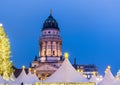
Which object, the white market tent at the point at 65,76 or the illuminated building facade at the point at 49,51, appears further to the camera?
the illuminated building facade at the point at 49,51

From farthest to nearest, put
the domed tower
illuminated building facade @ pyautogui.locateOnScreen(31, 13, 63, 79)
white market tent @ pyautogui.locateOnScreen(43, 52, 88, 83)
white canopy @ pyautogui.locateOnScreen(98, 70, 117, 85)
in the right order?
the domed tower → illuminated building facade @ pyautogui.locateOnScreen(31, 13, 63, 79) → white canopy @ pyautogui.locateOnScreen(98, 70, 117, 85) → white market tent @ pyautogui.locateOnScreen(43, 52, 88, 83)

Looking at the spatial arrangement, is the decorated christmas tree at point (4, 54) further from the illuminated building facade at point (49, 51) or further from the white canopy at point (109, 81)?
the illuminated building facade at point (49, 51)

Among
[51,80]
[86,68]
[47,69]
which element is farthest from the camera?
[86,68]

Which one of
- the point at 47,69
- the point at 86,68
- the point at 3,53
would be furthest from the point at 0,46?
the point at 86,68

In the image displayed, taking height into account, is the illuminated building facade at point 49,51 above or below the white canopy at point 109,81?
above

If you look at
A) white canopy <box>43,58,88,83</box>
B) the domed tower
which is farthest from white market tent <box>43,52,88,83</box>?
the domed tower

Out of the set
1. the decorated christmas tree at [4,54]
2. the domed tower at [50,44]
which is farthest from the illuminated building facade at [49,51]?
the decorated christmas tree at [4,54]

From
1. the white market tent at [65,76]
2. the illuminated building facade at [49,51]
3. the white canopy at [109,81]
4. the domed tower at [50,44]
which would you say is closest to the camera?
the white market tent at [65,76]

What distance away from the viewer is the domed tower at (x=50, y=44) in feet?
360

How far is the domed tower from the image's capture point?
360 ft

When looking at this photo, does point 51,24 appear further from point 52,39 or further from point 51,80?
point 51,80

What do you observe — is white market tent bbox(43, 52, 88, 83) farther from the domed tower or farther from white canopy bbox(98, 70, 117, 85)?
the domed tower

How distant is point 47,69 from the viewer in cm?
10594

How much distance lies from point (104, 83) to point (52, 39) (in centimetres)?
8677
